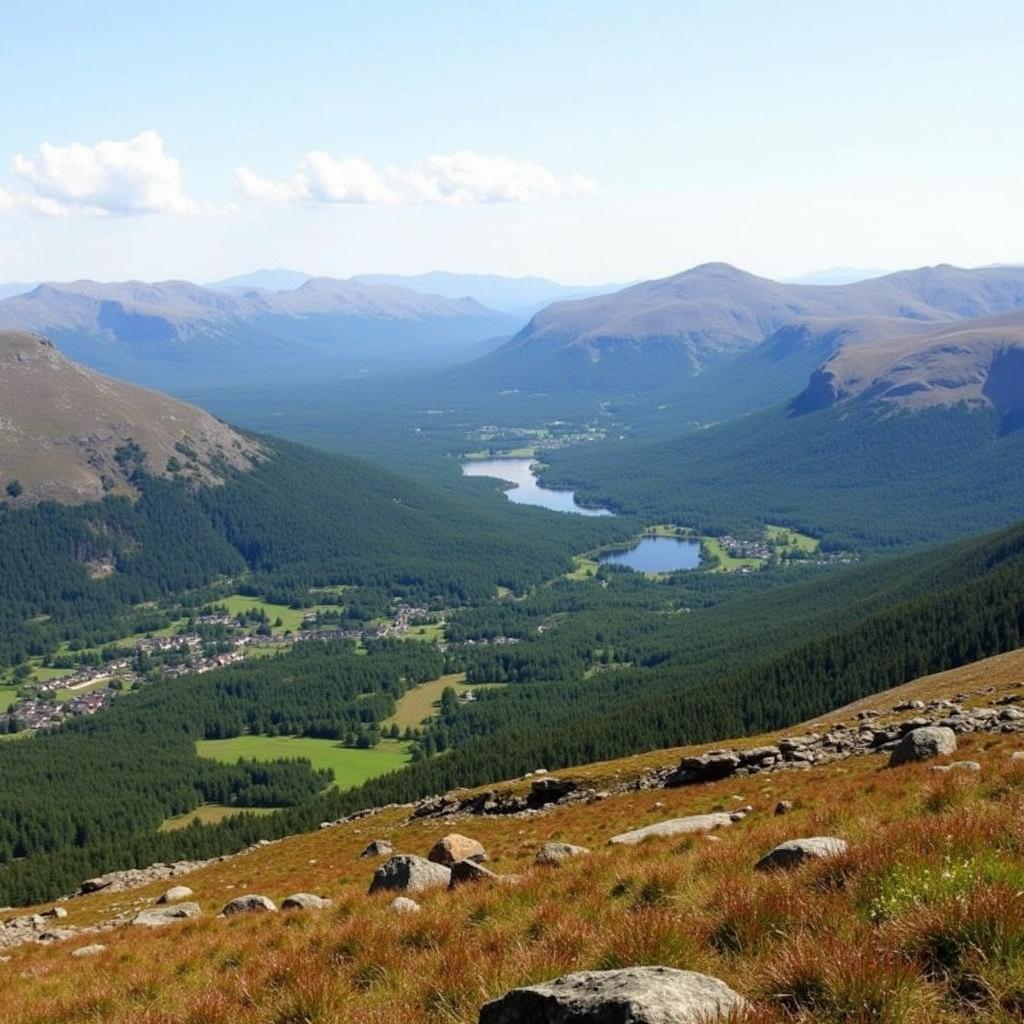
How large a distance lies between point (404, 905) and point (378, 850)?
3224 centimetres

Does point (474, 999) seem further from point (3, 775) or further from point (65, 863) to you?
point (3, 775)

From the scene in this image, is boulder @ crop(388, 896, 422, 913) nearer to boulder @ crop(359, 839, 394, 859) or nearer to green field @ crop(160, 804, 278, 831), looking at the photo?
boulder @ crop(359, 839, 394, 859)

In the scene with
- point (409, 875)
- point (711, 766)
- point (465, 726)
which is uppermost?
point (409, 875)

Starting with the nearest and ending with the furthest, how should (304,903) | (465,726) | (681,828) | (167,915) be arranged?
(304,903)
(681,828)
(167,915)
(465,726)

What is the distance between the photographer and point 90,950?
3272 centimetres

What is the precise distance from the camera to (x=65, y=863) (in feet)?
324

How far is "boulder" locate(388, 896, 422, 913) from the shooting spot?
22.9m

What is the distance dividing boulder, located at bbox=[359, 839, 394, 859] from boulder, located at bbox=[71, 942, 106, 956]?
20327 mm

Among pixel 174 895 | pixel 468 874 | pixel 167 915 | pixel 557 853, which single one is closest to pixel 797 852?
pixel 468 874

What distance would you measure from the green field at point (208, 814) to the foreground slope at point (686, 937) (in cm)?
9682

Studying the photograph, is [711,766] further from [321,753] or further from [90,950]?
[321,753]

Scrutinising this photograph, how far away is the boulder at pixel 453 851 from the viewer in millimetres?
38219

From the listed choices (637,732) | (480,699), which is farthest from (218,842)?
(480,699)

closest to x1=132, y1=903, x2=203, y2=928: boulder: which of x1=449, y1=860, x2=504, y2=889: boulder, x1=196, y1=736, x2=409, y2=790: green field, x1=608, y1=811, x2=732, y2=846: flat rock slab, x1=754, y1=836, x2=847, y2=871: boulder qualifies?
x1=449, y1=860, x2=504, y2=889: boulder
